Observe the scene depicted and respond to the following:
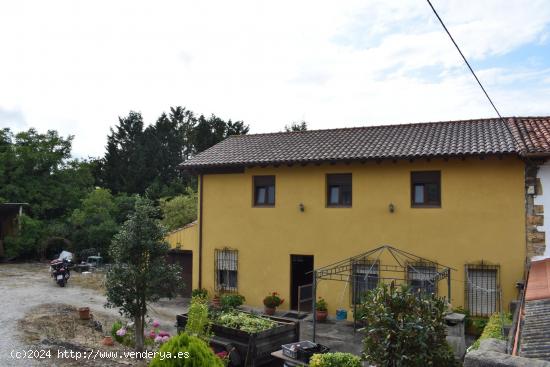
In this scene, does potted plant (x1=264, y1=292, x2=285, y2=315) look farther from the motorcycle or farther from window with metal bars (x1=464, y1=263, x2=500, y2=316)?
the motorcycle

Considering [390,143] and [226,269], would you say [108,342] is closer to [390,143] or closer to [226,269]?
[226,269]

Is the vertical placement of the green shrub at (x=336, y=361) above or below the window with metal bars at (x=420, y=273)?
below

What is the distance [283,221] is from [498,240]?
676 centimetres

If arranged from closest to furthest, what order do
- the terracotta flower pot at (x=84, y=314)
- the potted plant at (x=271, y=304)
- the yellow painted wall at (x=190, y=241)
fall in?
1. the terracotta flower pot at (x=84, y=314)
2. the potted plant at (x=271, y=304)
3. the yellow painted wall at (x=190, y=241)

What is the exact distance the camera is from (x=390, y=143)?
576 inches

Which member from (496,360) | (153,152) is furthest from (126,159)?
(496,360)

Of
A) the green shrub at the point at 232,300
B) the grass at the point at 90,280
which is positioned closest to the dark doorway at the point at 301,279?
the green shrub at the point at 232,300

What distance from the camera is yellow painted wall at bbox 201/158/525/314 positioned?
499 inches

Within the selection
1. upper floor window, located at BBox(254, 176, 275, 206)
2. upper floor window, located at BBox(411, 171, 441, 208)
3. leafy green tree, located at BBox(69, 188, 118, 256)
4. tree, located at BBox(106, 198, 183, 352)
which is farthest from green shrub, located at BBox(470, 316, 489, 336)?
leafy green tree, located at BBox(69, 188, 118, 256)

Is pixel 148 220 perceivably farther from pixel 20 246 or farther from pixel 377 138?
pixel 20 246

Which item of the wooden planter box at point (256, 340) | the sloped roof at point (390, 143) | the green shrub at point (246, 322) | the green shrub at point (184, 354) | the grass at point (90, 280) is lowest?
the grass at point (90, 280)

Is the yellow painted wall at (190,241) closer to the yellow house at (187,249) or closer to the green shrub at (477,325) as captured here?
the yellow house at (187,249)

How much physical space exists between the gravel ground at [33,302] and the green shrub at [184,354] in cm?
277

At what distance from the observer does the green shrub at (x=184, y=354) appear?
6.06 m
